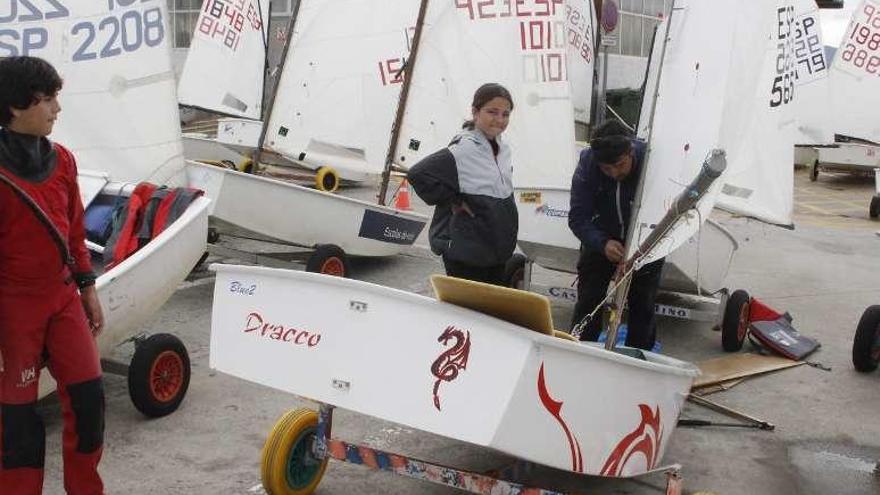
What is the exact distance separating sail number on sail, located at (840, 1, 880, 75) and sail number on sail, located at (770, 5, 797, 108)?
116 inches

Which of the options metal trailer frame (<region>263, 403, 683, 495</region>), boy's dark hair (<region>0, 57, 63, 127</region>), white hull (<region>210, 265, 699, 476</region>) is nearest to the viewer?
white hull (<region>210, 265, 699, 476</region>)

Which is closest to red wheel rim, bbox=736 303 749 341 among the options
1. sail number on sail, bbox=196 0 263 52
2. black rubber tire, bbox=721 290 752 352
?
black rubber tire, bbox=721 290 752 352

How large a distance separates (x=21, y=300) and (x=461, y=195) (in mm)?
1752

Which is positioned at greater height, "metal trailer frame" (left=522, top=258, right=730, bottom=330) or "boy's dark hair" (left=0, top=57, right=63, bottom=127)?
"boy's dark hair" (left=0, top=57, right=63, bottom=127)

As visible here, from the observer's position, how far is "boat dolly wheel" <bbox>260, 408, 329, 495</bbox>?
3314 millimetres

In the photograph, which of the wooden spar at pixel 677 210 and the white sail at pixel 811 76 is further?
the white sail at pixel 811 76

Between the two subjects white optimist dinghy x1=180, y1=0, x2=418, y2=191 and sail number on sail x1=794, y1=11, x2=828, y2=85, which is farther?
sail number on sail x1=794, y1=11, x2=828, y2=85

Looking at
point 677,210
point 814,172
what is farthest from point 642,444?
point 814,172

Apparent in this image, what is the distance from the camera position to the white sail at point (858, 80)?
926 centimetres

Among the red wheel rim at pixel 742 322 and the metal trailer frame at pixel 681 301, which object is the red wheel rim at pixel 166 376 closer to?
the metal trailer frame at pixel 681 301

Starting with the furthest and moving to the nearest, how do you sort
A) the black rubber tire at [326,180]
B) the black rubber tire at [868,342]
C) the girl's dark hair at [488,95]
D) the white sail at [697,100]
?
1. the black rubber tire at [326,180]
2. the black rubber tire at [868,342]
3. the girl's dark hair at [488,95]
4. the white sail at [697,100]

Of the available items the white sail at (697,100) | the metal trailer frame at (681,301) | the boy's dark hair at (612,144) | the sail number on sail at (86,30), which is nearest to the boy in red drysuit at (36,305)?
the white sail at (697,100)

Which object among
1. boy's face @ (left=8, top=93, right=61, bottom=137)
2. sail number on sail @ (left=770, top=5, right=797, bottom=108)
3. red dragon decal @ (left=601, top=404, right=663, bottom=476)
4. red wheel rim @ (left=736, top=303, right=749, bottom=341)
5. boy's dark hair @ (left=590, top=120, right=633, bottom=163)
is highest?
sail number on sail @ (left=770, top=5, right=797, bottom=108)

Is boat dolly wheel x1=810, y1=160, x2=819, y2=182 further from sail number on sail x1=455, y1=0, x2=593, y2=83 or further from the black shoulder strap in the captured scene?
the black shoulder strap
